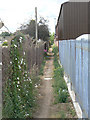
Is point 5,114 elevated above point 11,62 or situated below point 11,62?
below

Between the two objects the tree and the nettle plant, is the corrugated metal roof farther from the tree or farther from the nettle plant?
the tree

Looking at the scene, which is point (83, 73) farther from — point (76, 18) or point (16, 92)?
point (76, 18)

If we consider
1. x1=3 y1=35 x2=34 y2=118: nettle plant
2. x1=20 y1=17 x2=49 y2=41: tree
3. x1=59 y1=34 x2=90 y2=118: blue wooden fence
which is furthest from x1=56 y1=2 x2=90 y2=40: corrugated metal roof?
x1=20 y1=17 x2=49 y2=41: tree

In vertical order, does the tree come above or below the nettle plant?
above

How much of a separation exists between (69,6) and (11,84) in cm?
1102

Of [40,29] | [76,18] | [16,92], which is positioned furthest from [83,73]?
[40,29]

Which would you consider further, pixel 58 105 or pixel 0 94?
pixel 58 105

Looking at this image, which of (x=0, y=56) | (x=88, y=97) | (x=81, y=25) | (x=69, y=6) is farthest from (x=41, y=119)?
(x=69, y=6)

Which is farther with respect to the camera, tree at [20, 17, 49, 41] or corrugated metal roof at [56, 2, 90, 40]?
tree at [20, 17, 49, 41]

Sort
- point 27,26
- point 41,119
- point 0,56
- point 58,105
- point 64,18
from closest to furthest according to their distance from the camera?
point 0,56, point 41,119, point 58,105, point 64,18, point 27,26

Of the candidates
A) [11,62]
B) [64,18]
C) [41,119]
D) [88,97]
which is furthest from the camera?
[64,18]

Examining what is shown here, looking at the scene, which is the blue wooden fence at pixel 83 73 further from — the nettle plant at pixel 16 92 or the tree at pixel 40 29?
the tree at pixel 40 29

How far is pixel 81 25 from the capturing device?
1460 centimetres

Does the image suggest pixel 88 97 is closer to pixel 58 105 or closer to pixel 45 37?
pixel 58 105
